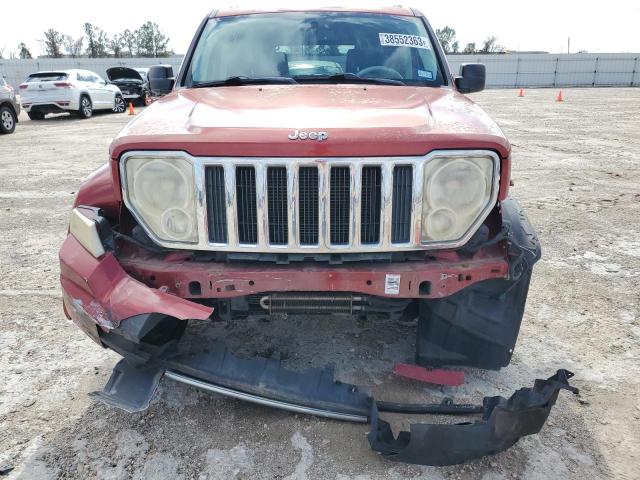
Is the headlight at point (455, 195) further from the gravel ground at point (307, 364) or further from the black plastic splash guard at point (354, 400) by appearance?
the gravel ground at point (307, 364)

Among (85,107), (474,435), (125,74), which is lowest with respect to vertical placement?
(85,107)

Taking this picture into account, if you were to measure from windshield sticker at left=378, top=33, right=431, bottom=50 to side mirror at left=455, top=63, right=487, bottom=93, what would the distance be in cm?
38

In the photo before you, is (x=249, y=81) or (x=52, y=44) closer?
(x=249, y=81)

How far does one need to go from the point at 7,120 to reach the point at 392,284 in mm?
13875

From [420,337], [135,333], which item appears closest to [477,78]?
[420,337]

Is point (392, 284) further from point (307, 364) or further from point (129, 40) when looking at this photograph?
point (129, 40)

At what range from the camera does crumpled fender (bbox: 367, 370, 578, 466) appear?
2205 millimetres

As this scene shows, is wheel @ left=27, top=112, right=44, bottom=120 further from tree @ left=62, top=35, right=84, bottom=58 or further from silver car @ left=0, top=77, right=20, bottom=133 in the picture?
tree @ left=62, top=35, right=84, bottom=58

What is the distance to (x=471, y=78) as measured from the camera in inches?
153

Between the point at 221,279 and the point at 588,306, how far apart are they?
2860 mm

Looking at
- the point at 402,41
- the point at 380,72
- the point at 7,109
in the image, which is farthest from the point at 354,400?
the point at 7,109

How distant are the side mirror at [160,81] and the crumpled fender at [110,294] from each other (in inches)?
72.2

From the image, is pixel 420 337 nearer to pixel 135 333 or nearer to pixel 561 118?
pixel 135 333

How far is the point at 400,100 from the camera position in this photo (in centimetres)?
285
